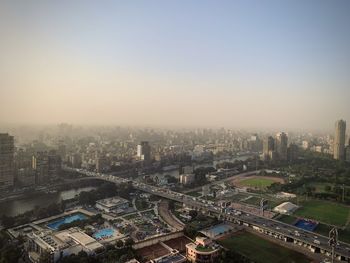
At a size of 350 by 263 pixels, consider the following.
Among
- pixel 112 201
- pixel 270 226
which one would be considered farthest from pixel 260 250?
pixel 112 201

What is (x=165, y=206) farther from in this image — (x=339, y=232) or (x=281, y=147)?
(x=281, y=147)

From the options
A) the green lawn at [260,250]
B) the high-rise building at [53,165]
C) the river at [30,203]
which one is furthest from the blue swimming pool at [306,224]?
the high-rise building at [53,165]

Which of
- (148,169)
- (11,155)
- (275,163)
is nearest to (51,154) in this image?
(11,155)

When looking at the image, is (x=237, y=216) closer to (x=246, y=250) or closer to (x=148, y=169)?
(x=246, y=250)

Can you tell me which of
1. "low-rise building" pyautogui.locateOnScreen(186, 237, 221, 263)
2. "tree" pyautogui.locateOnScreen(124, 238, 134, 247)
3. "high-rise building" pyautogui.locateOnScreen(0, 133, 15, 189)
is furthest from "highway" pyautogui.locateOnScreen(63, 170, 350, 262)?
"high-rise building" pyautogui.locateOnScreen(0, 133, 15, 189)

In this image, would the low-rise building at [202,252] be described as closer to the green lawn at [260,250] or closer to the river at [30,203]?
the green lawn at [260,250]

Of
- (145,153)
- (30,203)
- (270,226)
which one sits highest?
(145,153)
